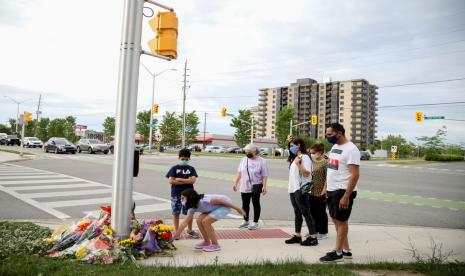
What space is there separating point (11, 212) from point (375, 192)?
11796mm

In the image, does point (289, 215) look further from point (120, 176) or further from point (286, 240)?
point (120, 176)

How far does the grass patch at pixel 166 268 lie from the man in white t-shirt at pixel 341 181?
1.40 ft

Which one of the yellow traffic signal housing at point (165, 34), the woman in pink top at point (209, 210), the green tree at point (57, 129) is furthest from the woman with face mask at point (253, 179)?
the green tree at point (57, 129)

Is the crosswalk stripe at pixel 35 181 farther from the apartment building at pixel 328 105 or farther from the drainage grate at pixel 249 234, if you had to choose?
the apartment building at pixel 328 105

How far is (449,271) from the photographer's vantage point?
14.5ft

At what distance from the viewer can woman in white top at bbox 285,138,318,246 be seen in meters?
6.02

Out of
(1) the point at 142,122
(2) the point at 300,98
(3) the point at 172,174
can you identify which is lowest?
(3) the point at 172,174

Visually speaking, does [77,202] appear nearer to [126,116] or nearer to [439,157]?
[126,116]

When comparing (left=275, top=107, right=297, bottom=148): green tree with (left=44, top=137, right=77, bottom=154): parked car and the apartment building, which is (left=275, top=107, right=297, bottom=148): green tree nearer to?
(left=44, top=137, right=77, bottom=154): parked car

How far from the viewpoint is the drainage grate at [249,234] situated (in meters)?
6.39

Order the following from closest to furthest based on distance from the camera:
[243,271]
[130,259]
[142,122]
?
[243,271], [130,259], [142,122]

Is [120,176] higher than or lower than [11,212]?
higher

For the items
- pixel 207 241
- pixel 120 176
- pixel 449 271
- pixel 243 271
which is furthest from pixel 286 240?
pixel 120 176

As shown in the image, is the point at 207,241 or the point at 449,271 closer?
the point at 449,271
